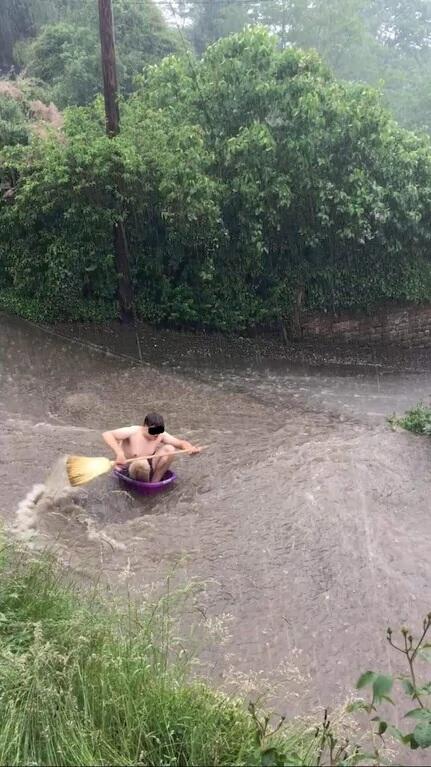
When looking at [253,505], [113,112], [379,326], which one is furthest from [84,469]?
[379,326]

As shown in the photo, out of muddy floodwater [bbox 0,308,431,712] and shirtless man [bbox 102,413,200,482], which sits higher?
shirtless man [bbox 102,413,200,482]

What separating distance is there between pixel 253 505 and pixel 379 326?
30.9 feet

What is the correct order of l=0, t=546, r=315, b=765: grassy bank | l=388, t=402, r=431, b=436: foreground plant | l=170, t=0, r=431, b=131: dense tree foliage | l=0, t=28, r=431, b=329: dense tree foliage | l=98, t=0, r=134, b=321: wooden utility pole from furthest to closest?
l=170, t=0, r=431, b=131: dense tree foliage < l=0, t=28, r=431, b=329: dense tree foliage < l=98, t=0, r=134, b=321: wooden utility pole < l=388, t=402, r=431, b=436: foreground plant < l=0, t=546, r=315, b=765: grassy bank

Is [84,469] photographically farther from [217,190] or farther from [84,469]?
[217,190]

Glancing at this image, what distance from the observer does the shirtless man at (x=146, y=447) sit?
7496 mm

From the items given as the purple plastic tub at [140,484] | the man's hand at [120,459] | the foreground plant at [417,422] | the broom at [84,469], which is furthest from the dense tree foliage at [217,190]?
the broom at [84,469]

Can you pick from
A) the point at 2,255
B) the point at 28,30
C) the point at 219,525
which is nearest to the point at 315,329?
the point at 2,255

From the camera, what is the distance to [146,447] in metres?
7.68

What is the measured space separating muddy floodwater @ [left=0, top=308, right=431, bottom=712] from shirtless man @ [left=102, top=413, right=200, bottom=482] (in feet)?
0.96

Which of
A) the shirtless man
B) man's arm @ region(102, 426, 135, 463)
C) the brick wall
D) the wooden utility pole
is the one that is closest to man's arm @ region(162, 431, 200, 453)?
the shirtless man

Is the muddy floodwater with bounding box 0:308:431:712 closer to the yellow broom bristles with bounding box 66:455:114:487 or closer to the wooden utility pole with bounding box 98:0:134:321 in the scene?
the yellow broom bristles with bounding box 66:455:114:487

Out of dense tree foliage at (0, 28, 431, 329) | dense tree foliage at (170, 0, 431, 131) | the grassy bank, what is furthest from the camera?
dense tree foliage at (170, 0, 431, 131)

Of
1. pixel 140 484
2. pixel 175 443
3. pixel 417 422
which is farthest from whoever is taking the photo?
pixel 417 422

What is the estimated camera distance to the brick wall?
15.1 meters
